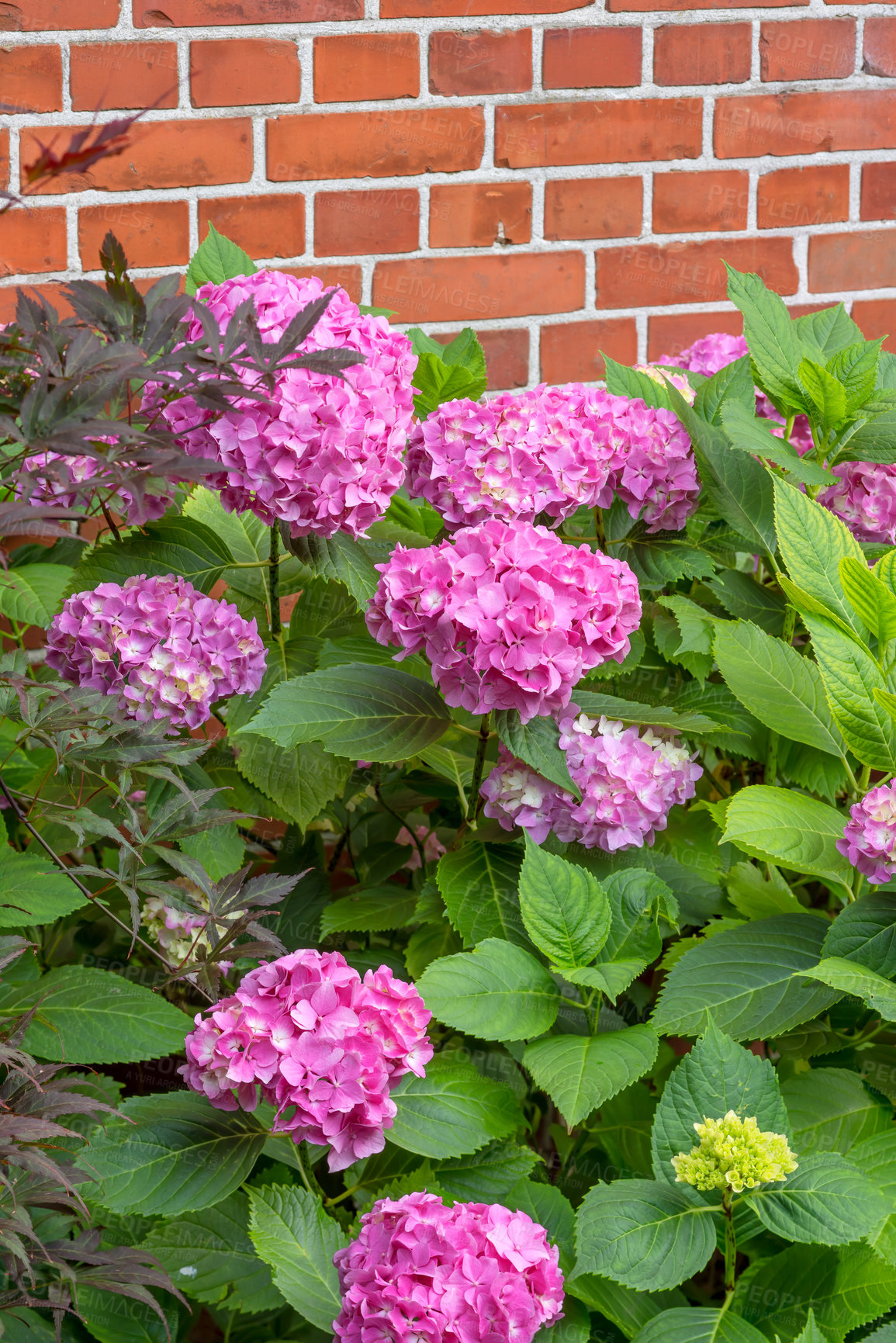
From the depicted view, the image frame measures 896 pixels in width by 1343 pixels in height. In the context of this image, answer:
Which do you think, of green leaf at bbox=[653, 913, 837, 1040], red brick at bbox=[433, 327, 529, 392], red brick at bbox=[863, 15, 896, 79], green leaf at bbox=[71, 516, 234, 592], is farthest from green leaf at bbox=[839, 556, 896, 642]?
red brick at bbox=[863, 15, 896, 79]

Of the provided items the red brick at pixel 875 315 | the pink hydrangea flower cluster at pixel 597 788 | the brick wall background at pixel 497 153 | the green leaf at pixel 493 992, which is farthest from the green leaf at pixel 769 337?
the red brick at pixel 875 315

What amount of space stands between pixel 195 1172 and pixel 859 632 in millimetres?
652

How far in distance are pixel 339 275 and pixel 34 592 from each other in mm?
816

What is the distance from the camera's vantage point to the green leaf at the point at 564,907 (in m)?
0.88

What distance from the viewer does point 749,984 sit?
888 millimetres

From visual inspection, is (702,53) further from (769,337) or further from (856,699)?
(856,699)

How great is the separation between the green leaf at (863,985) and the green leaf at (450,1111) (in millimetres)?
255

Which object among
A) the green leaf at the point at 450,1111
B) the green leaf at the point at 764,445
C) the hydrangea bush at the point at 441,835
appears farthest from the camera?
the green leaf at the point at 764,445

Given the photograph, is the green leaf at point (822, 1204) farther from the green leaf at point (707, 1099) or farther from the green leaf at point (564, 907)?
the green leaf at point (564, 907)

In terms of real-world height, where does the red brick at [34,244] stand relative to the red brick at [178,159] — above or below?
below

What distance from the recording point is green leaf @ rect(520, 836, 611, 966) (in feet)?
2.88

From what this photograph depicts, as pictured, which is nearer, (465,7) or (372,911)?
(372,911)

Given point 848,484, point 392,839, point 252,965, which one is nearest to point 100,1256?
point 252,965

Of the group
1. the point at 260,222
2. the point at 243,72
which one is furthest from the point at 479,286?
the point at 243,72
